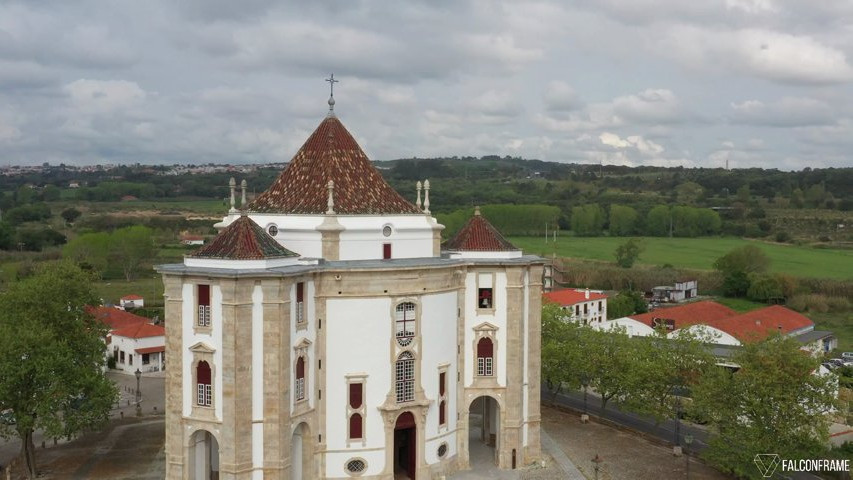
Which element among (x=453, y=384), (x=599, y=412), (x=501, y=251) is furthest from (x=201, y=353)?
(x=599, y=412)

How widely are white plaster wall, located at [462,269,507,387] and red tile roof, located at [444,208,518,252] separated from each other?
1319 millimetres

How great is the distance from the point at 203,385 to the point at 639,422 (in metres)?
32.0

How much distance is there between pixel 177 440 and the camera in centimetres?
3919

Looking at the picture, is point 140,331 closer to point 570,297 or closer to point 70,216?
point 570,297

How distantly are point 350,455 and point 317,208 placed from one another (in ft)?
40.5

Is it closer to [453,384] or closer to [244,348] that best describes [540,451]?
[453,384]

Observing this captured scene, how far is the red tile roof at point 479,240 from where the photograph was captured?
47.1 meters

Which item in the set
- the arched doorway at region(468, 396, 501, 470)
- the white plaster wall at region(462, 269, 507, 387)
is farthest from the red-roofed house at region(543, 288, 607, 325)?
the white plaster wall at region(462, 269, 507, 387)

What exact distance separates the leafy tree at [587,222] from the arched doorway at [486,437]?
117466mm

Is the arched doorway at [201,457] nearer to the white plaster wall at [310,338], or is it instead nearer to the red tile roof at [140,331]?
the white plaster wall at [310,338]

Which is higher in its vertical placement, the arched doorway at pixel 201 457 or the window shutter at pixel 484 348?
the window shutter at pixel 484 348

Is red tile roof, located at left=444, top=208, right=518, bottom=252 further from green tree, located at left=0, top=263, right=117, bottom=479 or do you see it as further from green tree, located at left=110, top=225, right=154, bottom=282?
green tree, located at left=110, top=225, right=154, bottom=282

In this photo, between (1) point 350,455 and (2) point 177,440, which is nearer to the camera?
(2) point 177,440

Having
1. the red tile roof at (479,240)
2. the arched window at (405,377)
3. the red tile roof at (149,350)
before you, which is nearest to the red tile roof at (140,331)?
the red tile roof at (149,350)
